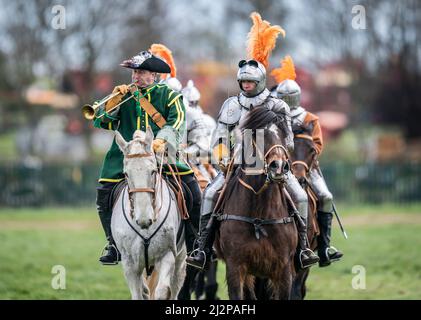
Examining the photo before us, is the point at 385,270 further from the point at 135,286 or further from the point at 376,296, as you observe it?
the point at 135,286

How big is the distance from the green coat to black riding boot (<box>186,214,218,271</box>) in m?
0.97

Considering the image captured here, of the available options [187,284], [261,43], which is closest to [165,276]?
[187,284]

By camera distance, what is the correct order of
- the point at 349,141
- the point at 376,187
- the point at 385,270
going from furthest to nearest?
the point at 349,141 < the point at 376,187 < the point at 385,270

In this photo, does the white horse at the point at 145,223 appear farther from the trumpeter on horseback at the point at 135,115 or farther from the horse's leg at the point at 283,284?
the horse's leg at the point at 283,284

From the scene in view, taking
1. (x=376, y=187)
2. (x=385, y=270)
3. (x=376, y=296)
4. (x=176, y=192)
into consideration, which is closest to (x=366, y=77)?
(x=376, y=187)

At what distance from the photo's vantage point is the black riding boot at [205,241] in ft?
32.8

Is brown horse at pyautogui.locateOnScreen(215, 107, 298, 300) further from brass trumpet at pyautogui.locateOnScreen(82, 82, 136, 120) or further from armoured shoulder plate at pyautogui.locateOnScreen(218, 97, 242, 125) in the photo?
brass trumpet at pyautogui.locateOnScreen(82, 82, 136, 120)

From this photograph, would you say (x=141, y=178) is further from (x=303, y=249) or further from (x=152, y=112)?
(x=303, y=249)

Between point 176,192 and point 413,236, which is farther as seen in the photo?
point 413,236

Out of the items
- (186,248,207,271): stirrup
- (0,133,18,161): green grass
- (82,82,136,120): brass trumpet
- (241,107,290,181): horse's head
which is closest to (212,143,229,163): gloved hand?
(241,107,290,181): horse's head

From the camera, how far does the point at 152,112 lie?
10305mm

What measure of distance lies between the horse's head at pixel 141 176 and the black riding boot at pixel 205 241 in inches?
42.3
